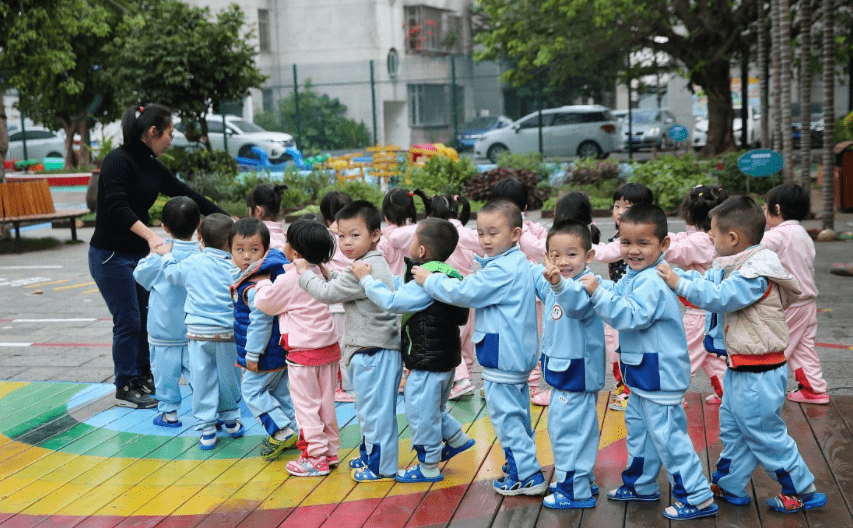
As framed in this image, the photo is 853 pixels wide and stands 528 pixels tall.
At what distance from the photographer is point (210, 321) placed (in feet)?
17.2

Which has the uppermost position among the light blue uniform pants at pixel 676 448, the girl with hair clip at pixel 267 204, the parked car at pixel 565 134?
the parked car at pixel 565 134

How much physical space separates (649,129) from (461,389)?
23.3 meters

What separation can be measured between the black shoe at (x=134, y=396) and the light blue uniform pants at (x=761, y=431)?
3.73 meters

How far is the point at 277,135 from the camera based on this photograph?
2534cm

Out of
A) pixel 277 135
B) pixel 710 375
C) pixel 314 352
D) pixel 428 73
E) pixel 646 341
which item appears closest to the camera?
pixel 646 341

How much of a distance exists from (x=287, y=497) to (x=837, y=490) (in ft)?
8.42

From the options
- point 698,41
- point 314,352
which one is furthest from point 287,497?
point 698,41

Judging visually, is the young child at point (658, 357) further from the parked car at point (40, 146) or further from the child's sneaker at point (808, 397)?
the parked car at point (40, 146)

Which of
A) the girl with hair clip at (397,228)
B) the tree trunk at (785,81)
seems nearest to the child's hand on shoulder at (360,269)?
the girl with hair clip at (397,228)

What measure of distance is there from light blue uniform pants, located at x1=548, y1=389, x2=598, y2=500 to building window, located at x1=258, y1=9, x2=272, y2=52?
1200 inches

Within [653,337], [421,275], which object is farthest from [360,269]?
[653,337]

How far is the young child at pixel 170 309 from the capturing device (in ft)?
18.1

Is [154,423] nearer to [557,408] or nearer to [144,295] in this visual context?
[144,295]

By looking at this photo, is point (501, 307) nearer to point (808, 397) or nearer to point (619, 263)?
point (619, 263)
